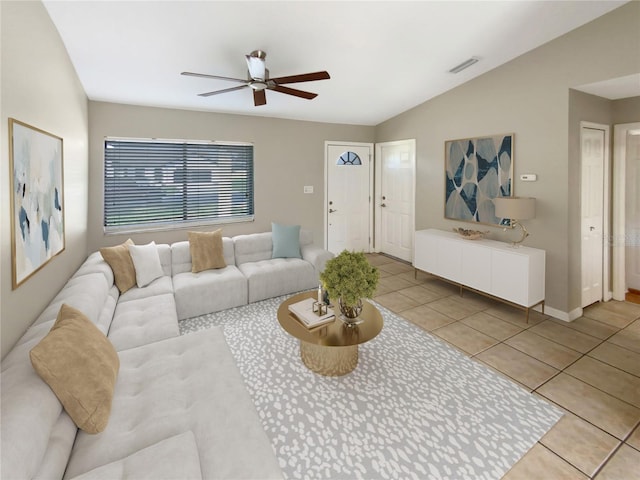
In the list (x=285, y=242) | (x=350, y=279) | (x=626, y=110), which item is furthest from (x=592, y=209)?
(x=285, y=242)

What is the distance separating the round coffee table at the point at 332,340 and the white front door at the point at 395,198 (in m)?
3.30

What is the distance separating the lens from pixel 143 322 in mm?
2521

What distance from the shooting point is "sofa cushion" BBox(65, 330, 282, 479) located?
1272 millimetres

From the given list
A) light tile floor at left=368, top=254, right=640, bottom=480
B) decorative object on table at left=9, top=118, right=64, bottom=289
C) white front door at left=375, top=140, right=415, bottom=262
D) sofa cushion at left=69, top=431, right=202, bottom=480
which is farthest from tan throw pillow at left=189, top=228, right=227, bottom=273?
white front door at left=375, top=140, right=415, bottom=262

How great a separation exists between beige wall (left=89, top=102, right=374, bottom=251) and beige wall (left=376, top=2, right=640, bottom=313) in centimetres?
238

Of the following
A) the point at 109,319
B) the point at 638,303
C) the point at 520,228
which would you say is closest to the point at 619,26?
the point at 520,228

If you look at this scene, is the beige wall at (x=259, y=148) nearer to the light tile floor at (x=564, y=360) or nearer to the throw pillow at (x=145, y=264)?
the throw pillow at (x=145, y=264)

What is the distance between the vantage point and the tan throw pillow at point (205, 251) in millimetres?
3781

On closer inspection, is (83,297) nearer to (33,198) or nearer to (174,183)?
(33,198)

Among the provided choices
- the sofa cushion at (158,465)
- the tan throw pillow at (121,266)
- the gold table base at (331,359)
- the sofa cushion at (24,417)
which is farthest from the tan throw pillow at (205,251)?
the sofa cushion at (158,465)

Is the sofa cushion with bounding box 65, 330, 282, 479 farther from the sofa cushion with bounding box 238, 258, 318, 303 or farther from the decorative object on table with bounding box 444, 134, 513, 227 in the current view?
the decorative object on table with bounding box 444, 134, 513, 227

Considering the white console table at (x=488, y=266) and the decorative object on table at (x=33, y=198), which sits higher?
the decorative object on table at (x=33, y=198)

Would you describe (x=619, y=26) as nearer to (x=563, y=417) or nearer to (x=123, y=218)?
(x=563, y=417)

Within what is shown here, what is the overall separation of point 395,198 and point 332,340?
4.02 meters
